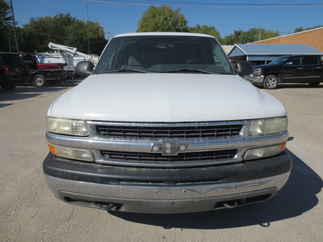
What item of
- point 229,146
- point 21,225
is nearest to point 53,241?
point 21,225

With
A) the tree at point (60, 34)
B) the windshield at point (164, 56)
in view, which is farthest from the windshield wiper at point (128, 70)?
the tree at point (60, 34)

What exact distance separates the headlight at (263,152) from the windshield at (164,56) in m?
1.28

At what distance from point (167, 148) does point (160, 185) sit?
285 millimetres

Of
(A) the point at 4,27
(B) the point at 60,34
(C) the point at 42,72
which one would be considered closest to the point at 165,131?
(C) the point at 42,72

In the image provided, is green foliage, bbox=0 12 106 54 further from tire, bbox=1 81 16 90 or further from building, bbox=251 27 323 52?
building, bbox=251 27 323 52

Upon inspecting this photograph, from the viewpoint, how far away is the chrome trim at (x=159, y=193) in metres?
1.83

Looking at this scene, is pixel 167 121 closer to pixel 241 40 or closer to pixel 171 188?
pixel 171 188

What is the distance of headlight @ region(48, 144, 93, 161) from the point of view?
193 cm

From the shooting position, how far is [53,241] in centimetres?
216

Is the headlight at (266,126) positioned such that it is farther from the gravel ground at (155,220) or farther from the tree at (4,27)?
the tree at (4,27)

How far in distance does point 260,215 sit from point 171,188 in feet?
4.09

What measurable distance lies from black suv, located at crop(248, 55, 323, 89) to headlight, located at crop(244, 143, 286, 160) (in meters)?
11.6

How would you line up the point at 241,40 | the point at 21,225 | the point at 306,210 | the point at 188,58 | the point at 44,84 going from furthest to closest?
the point at 241,40 < the point at 44,84 < the point at 188,58 < the point at 306,210 < the point at 21,225

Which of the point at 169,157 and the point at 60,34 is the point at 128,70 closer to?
the point at 169,157
